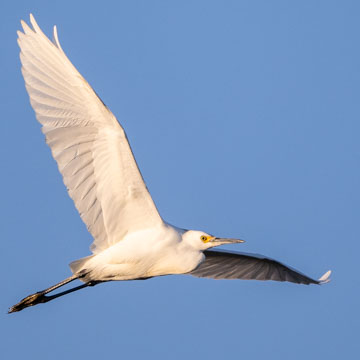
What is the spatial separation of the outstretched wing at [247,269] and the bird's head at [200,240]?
1407 millimetres

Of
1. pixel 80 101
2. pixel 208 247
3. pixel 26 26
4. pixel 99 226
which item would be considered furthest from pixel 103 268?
pixel 26 26

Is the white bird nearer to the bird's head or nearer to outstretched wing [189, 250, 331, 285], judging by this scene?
the bird's head

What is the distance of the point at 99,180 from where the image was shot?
13.6 m

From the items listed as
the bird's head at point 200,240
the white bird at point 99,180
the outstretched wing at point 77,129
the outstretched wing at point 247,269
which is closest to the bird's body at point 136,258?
the white bird at point 99,180

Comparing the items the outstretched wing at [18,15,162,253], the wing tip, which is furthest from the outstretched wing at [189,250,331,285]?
the outstretched wing at [18,15,162,253]

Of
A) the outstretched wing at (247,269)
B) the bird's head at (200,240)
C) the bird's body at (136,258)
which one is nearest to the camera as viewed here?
the bird's body at (136,258)

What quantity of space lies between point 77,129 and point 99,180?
2.87ft

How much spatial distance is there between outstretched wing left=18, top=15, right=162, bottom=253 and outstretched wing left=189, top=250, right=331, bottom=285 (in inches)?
119

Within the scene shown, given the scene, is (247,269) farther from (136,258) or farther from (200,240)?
(136,258)

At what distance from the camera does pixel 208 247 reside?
579 inches

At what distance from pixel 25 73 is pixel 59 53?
2.20 ft

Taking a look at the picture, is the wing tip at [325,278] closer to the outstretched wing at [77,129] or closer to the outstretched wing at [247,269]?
the outstretched wing at [247,269]

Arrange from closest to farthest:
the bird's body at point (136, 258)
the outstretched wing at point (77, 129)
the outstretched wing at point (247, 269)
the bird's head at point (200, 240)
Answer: the outstretched wing at point (77, 129), the bird's body at point (136, 258), the bird's head at point (200, 240), the outstretched wing at point (247, 269)

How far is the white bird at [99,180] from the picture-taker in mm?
13125
